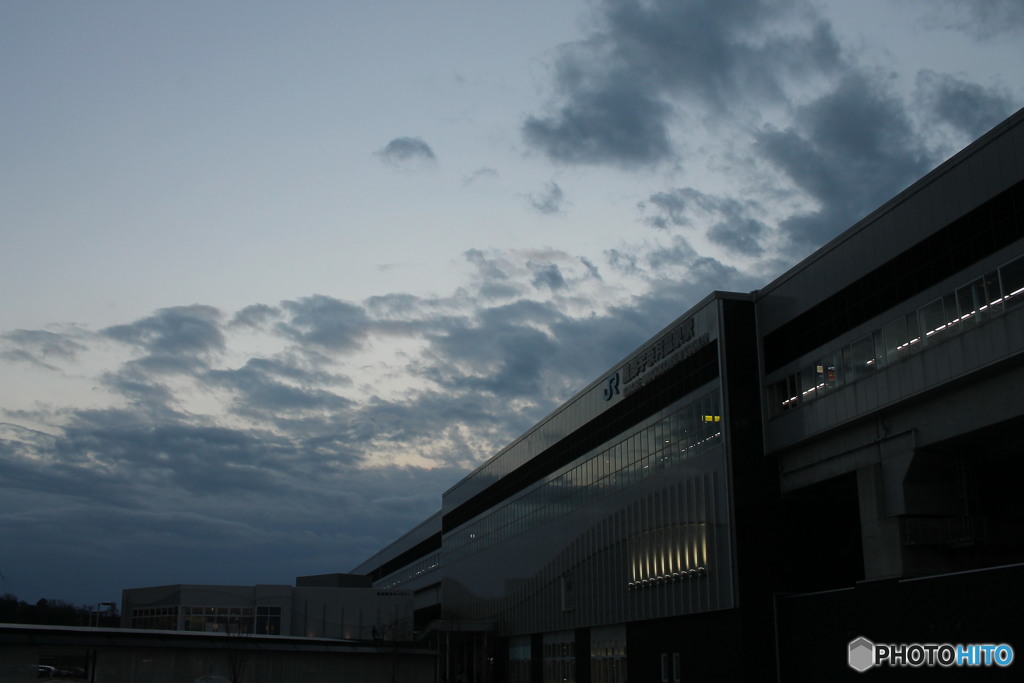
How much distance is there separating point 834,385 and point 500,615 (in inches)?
1735

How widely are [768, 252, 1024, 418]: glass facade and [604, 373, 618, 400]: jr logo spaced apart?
14433 millimetres

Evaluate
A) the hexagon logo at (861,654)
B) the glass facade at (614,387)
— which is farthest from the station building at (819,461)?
the hexagon logo at (861,654)

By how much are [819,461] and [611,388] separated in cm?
1882

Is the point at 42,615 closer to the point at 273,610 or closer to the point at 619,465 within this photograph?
the point at 273,610

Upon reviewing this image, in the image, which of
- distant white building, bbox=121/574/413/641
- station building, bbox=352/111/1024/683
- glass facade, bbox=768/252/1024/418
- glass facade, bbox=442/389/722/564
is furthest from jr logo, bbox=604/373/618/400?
distant white building, bbox=121/574/413/641

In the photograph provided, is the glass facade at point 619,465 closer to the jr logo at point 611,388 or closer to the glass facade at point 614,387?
the glass facade at point 614,387

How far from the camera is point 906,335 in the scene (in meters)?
33.2

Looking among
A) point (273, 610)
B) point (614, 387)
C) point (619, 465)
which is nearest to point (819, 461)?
point (619, 465)

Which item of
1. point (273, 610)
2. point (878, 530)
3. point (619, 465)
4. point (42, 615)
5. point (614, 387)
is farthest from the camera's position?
point (42, 615)

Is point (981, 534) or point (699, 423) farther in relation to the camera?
point (699, 423)

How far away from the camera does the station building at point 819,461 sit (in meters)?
30.4

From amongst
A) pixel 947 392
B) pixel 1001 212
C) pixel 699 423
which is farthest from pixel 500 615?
pixel 1001 212

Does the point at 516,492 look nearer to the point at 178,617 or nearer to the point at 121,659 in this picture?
the point at 178,617

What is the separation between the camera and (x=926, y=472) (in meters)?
33.5
